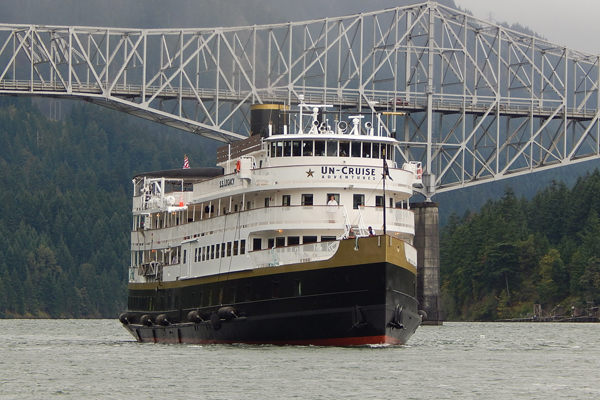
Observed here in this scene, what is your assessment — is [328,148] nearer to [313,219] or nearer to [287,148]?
[287,148]

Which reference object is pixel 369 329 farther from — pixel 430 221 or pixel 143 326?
pixel 430 221

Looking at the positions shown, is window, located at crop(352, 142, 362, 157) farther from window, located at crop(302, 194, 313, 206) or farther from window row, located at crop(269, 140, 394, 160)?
window, located at crop(302, 194, 313, 206)

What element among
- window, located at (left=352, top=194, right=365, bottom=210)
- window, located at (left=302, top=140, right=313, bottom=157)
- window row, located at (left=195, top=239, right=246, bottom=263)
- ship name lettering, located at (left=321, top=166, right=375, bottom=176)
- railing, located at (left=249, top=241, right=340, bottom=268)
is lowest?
railing, located at (left=249, top=241, right=340, bottom=268)

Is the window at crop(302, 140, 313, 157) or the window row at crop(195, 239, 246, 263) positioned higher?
the window at crop(302, 140, 313, 157)

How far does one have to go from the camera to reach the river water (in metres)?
39.8

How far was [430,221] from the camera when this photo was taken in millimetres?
104375

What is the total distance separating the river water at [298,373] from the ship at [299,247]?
3.71 ft

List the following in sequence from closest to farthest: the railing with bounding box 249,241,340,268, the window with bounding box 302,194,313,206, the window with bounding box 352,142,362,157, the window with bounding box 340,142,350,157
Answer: the railing with bounding box 249,241,340,268 → the window with bounding box 302,194,313,206 → the window with bounding box 340,142,350,157 → the window with bounding box 352,142,362,157

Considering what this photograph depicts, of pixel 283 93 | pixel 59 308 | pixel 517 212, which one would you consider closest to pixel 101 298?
A: pixel 59 308

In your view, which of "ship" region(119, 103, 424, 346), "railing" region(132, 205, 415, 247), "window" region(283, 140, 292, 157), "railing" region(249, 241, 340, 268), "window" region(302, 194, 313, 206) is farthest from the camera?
"window" region(283, 140, 292, 157)

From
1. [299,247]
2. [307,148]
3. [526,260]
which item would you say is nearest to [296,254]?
[299,247]

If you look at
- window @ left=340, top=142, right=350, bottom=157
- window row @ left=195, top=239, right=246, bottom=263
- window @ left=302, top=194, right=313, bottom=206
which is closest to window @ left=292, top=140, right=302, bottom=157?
window @ left=340, top=142, right=350, bottom=157

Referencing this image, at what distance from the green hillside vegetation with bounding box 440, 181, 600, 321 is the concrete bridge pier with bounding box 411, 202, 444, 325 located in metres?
29.3

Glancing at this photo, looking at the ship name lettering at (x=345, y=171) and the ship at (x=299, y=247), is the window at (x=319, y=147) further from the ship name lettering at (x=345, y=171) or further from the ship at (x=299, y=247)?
the ship name lettering at (x=345, y=171)
